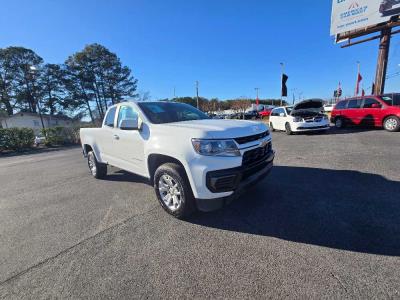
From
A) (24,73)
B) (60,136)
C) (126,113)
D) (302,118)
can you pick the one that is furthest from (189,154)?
(24,73)

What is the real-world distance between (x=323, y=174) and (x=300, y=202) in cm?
177

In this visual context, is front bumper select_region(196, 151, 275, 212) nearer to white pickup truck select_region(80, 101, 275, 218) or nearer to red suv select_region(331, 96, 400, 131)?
white pickup truck select_region(80, 101, 275, 218)

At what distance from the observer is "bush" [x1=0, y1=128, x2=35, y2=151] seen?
16.2 m

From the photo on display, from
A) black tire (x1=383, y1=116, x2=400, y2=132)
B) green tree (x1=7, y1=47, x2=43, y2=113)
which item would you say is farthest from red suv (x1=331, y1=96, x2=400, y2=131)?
green tree (x1=7, y1=47, x2=43, y2=113)

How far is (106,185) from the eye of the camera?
204 inches

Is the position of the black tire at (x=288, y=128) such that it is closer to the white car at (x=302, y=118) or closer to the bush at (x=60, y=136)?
the white car at (x=302, y=118)

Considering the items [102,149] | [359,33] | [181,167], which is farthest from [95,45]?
[181,167]

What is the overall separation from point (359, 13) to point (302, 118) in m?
11.5

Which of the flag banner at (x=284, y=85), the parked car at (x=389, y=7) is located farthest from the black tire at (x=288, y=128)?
the parked car at (x=389, y=7)

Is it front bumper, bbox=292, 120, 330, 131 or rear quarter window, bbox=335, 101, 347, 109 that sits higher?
rear quarter window, bbox=335, 101, 347, 109

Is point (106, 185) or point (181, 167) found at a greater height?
point (181, 167)

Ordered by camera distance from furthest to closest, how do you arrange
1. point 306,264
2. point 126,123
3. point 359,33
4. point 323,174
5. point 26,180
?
point 359,33, point 26,180, point 323,174, point 126,123, point 306,264

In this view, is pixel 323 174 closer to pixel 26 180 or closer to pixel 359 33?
pixel 26 180

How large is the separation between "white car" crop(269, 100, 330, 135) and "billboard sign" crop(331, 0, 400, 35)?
882 centimetres
